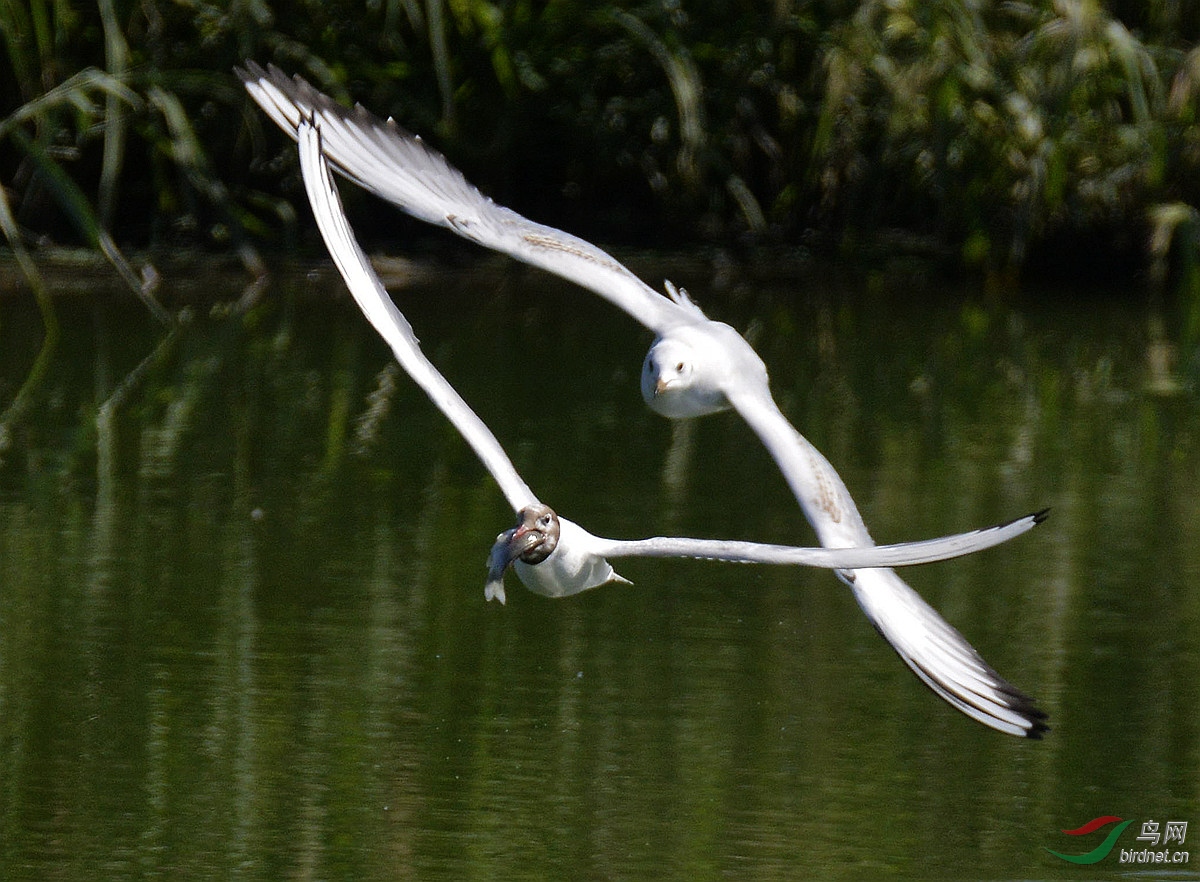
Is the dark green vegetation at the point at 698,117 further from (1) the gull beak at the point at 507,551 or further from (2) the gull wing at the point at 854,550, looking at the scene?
(2) the gull wing at the point at 854,550

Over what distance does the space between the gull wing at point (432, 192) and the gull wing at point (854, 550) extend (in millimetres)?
1637

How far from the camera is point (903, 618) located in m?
5.16

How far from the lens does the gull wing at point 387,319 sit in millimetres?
5453

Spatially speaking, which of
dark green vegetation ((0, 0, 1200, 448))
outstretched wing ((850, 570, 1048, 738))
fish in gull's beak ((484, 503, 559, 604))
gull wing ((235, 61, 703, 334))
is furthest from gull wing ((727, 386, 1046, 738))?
dark green vegetation ((0, 0, 1200, 448))

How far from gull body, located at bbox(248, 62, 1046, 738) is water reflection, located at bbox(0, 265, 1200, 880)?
0.48 metres

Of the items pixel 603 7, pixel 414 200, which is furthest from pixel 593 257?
pixel 603 7

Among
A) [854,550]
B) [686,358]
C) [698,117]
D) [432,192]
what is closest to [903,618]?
[854,550]

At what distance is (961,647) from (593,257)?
6.26ft

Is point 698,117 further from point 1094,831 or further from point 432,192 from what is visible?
point 1094,831

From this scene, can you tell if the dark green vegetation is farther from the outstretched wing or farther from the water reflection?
the outstretched wing

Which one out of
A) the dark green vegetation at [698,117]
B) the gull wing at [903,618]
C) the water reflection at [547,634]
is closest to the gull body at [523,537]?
the gull wing at [903,618]

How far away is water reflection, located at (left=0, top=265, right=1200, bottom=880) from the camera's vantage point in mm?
5223

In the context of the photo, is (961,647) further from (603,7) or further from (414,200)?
(603,7)

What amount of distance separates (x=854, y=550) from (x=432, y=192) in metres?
2.69
